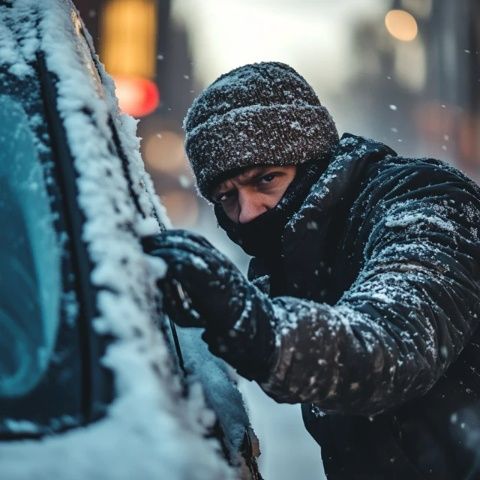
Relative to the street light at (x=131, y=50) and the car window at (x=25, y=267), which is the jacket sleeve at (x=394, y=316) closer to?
the car window at (x=25, y=267)

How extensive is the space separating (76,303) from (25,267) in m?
0.14

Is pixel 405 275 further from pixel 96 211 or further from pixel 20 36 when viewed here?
pixel 20 36

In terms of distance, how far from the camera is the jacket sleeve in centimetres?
154

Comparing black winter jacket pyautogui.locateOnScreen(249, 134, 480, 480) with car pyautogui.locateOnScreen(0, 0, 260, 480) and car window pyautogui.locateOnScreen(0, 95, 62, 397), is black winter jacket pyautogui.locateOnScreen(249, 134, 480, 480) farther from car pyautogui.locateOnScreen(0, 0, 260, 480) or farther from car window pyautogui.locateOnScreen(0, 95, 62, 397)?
car window pyautogui.locateOnScreen(0, 95, 62, 397)

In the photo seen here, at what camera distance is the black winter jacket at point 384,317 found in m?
1.57

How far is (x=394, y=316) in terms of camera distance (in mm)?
1696

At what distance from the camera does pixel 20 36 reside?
1.59 meters

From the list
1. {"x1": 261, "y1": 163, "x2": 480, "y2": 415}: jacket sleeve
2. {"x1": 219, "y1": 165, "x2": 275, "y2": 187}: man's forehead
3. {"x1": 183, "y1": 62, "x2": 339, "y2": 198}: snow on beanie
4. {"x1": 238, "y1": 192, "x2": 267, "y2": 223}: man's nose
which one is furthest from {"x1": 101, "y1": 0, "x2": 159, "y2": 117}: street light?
{"x1": 261, "y1": 163, "x2": 480, "y2": 415}: jacket sleeve

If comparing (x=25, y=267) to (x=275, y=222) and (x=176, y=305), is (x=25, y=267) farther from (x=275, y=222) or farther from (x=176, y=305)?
(x=275, y=222)

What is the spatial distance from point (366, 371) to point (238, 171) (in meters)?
1.28

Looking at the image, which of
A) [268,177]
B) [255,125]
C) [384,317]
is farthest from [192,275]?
[255,125]

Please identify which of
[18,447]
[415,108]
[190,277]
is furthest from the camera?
[415,108]

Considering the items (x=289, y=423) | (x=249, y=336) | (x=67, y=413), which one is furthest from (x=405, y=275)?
(x=289, y=423)

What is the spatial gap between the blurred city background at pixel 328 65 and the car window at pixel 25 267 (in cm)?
1844
